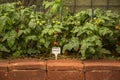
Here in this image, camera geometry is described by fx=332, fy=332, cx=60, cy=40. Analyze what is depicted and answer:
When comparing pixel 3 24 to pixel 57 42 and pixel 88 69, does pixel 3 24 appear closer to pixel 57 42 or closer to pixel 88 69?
pixel 57 42

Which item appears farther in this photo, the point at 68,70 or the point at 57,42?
the point at 57,42

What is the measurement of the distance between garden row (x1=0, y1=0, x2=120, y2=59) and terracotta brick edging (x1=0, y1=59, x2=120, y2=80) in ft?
0.64

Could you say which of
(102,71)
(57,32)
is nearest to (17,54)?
(57,32)

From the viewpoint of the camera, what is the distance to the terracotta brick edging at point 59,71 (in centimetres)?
362

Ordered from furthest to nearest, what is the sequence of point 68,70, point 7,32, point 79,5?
point 79,5 < point 7,32 < point 68,70

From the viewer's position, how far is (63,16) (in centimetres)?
415

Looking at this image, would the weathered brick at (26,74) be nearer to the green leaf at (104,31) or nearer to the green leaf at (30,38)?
the green leaf at (30,38)

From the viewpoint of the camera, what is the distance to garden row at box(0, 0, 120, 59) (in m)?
3.80

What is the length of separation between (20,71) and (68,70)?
0.52 meters

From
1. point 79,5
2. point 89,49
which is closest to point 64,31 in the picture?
point 89,49

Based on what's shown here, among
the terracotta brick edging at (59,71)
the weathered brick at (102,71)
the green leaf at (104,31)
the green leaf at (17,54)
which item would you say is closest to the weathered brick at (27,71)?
the terracotta brick edging at (59,71)

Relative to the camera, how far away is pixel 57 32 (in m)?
3.91

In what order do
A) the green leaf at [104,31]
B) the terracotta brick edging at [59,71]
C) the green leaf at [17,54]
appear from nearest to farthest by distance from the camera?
the terracotta brick edging at [59,71] < the green leaf at [104,31] < the green leaf at [17,54]

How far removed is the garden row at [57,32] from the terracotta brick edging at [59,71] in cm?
19
